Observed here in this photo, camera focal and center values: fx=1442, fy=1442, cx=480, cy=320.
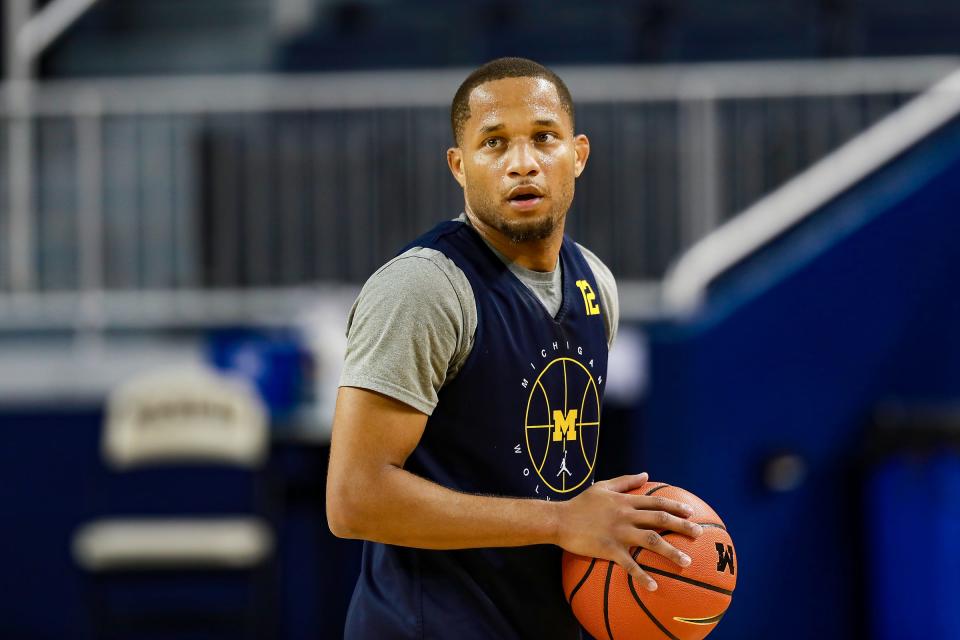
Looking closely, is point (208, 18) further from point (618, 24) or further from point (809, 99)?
point (809, 99)

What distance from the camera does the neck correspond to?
105 inches

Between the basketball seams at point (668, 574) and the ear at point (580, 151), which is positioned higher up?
the ear at point (580, 151)

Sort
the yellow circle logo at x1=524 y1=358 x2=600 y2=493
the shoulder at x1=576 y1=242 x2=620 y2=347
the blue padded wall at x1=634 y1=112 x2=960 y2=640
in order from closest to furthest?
1. the yellow circle logo at x1=524 y1=358 x2=600 y2=493
2. the shoulder at x1=576 y1=242 x2=620 y2=347
3. the blue padded wall at x1=634 y1=112 x2=960 y2=640

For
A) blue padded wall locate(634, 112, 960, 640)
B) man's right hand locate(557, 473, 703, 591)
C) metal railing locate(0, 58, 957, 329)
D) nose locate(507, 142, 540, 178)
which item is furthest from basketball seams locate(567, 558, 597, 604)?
metal railing locate(0, 58, 957, 329)

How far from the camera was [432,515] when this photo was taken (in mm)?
2418

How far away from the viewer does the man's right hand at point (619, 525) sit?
2396 millimetres

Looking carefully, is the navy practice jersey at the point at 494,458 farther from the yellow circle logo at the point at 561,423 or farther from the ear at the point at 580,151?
the ear at the point at 580,151

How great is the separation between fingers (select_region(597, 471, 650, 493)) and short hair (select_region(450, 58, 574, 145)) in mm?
650

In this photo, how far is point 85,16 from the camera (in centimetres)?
1035

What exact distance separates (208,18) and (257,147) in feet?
9.75

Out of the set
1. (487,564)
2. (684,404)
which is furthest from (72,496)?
(487,564)

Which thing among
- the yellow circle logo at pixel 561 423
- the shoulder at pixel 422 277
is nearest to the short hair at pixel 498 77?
the shoulder at pixel 422 277

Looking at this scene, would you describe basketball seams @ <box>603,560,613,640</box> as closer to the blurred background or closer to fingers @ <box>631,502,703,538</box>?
fingers @ <box>631,502,703,538</box>

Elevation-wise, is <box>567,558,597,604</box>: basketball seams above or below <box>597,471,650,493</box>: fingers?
below
